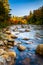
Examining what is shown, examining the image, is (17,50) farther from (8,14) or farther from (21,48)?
(8,14)

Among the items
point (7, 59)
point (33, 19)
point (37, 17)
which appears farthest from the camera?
point (33, 19)

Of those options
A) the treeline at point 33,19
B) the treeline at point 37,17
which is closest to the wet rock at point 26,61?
the treeline at point 37,17

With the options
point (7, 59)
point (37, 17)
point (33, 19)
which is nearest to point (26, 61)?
point (7, 59)

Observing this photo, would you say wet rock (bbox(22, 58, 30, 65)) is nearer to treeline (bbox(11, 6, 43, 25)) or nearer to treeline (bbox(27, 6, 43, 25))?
treeline (bbox(27, 6, 43, 25))

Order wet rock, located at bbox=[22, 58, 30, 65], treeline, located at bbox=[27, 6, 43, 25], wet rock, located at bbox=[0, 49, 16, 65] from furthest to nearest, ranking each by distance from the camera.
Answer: treeline, located at bbox=[27, 6, 43, 25], wet rock, located at bbox=[22, 58, 30, 65], wet rock, located at bbox=[0, 49, 16, 65]

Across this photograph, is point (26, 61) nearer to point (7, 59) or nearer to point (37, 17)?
point (7, 59)

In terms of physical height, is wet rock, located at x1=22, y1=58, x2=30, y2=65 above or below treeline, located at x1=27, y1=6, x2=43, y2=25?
below

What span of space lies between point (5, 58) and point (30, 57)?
1.78ft

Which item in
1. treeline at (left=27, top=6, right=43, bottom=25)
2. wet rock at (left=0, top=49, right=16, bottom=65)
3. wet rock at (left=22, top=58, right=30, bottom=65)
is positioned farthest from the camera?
treeline at (left=27, top=6, right=43, bottom=25)

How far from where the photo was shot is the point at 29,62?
2.93 m

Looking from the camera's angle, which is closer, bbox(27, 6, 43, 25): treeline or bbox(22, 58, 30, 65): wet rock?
bbox(22, 58, 30, 65): wet rock

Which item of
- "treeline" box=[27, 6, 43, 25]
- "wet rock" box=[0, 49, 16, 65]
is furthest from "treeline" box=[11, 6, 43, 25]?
"wet rock" box=[0, 49, 16, 65]

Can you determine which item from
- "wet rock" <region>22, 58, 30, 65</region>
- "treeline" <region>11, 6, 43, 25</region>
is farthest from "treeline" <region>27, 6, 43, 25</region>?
"wet rock" <region>22, 58, 30, 65</region>

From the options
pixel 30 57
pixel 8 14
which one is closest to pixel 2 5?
pixel 8 14
